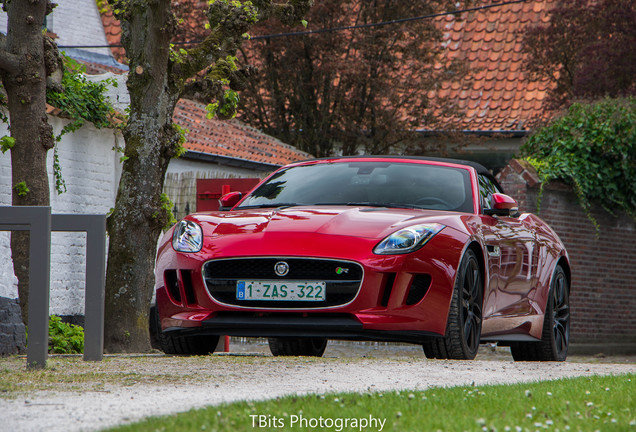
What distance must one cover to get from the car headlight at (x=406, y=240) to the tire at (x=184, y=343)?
1672 mm

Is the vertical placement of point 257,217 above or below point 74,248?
above

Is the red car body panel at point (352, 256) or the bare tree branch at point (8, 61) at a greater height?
the bare tree branch at point (8, 61)

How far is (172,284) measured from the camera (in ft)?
23.4

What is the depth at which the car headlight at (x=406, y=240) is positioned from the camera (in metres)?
6.67

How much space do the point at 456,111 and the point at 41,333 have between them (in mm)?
16844

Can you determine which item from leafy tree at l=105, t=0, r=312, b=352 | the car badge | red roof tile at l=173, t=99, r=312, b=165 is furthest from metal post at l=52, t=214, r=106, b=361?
red roof tile at l=173, t=99, r=312, b=165

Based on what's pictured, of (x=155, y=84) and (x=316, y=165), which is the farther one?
(x=155, y=84)

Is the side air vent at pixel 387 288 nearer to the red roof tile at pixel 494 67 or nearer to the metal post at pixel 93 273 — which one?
the metal post at pixel 93 273

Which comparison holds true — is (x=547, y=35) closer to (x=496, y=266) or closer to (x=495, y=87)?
(x=495, y=87)

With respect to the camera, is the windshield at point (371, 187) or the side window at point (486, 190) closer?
the windshield at point (371, 187)

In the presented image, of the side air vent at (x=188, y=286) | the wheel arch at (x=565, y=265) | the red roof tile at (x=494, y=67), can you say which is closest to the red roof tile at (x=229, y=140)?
the red roof tile at (x=494, y=67)

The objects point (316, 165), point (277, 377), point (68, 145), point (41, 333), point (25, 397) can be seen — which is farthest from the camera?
point (68, 145)

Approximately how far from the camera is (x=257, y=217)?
719cm

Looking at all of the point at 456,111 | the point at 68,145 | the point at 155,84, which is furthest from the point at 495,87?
the point at 155,84
